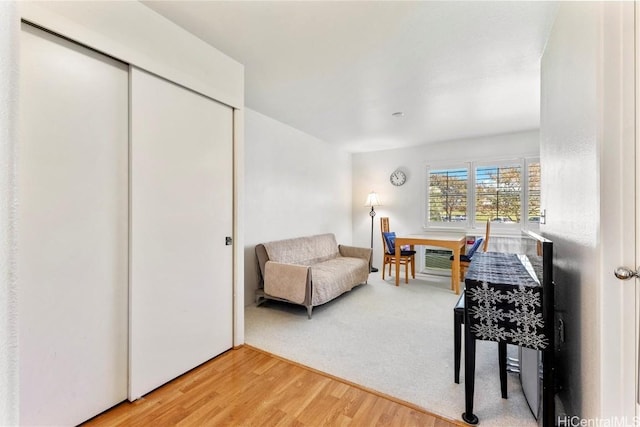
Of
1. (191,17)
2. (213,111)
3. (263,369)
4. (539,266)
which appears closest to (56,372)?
(263,369)

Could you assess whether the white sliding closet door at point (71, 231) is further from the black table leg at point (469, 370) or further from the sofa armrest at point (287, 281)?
the black table leg at point (469, 370)

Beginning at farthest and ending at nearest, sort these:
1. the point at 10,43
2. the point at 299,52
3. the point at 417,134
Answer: the point at 417,134
the point at 299,52
the point at 10,43

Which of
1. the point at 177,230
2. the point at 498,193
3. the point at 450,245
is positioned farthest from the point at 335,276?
the point at 498,193

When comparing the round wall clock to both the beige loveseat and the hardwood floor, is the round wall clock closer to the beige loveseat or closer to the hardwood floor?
the beige loveseat

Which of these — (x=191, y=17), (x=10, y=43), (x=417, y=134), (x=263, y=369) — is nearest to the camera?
(x=10, y=43)

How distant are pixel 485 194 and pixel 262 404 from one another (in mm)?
4657

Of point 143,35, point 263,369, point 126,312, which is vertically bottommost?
point 263,369

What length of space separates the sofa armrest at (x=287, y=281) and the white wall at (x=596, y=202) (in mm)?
2172

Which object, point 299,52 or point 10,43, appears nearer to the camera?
point 10,43

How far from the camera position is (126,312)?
68.5 inches

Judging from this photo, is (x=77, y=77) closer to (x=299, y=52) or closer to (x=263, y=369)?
(x=299, y=52)

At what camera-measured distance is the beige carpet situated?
1.76 metres

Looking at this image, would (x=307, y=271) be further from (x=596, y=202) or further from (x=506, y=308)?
(x=596, y=202)

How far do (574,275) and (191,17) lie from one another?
2.69m
